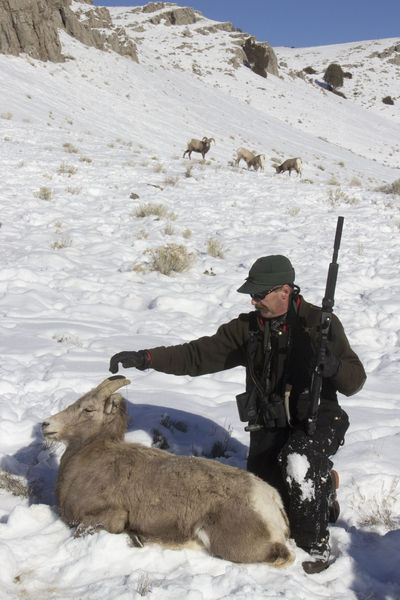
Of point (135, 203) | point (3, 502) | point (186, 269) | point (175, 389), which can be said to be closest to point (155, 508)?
point (3, 502)

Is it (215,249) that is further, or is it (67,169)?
(67,169)

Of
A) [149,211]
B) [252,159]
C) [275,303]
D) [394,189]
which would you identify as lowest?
[275,303]

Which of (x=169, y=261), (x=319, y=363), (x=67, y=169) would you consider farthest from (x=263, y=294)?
(x=67, y=169)

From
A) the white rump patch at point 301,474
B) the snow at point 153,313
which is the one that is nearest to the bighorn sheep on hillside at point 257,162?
the snow at point 153,313

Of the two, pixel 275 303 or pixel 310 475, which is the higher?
pixel 275 303

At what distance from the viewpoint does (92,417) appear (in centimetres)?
357

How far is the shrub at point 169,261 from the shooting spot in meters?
8.88

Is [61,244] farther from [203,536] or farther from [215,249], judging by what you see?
[203,536]

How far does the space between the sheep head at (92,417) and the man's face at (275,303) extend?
1069mm

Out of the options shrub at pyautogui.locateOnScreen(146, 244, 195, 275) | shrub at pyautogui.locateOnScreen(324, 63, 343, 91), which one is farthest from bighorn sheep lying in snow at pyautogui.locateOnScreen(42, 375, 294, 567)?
shrub at pyautogui.locateOnScreen(324, 63, 343, 91)

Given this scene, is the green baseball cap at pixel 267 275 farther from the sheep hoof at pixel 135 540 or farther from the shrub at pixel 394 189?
the shrub at pixel 394 189

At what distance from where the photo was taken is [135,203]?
12422 millimetres

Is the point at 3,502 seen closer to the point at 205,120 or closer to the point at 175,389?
the point at 175,389

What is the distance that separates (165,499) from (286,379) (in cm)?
116
